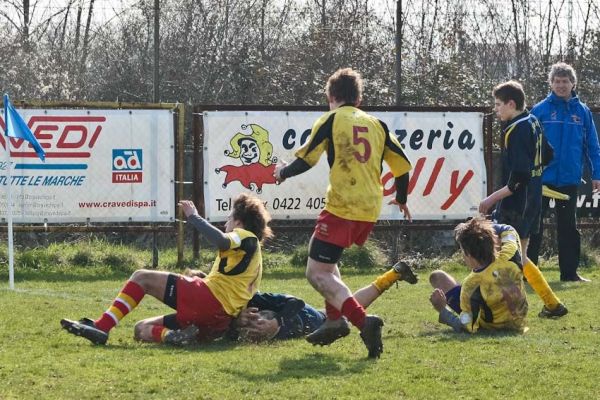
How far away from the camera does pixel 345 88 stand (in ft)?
23.6

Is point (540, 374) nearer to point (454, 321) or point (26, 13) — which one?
point (454, 321)

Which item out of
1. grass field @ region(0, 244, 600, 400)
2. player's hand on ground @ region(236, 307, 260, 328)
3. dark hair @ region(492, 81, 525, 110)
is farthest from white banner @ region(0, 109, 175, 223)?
player's hand on ground @ region(236, 307, 260, 328)

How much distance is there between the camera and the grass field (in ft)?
19.0

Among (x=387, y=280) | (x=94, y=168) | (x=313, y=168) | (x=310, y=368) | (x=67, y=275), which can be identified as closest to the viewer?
(x=310, y=368)

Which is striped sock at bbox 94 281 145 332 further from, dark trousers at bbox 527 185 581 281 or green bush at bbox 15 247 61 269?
green bush at bbox 15 247 61 269

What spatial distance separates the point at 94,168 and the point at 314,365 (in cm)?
750

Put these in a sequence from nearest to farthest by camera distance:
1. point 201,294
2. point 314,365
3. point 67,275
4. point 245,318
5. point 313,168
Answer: point 314,365
point 201,294
point 245,318
point 67,275
point 313,168

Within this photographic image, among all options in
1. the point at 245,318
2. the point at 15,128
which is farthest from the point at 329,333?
the point at 15,128

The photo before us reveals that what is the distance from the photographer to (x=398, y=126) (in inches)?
557

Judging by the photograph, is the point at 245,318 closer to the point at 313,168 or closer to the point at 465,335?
the point at 465,335

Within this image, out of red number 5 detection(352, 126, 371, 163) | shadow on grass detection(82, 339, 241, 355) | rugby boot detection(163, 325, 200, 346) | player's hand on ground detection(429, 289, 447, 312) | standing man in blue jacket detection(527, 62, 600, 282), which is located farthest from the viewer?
standing man in blue jacket detection(527, 62, 600, 282)

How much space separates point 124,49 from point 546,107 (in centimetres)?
1068

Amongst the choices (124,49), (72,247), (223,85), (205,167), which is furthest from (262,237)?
(124,49)

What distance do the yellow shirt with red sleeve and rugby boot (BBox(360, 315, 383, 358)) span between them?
2.24ft
